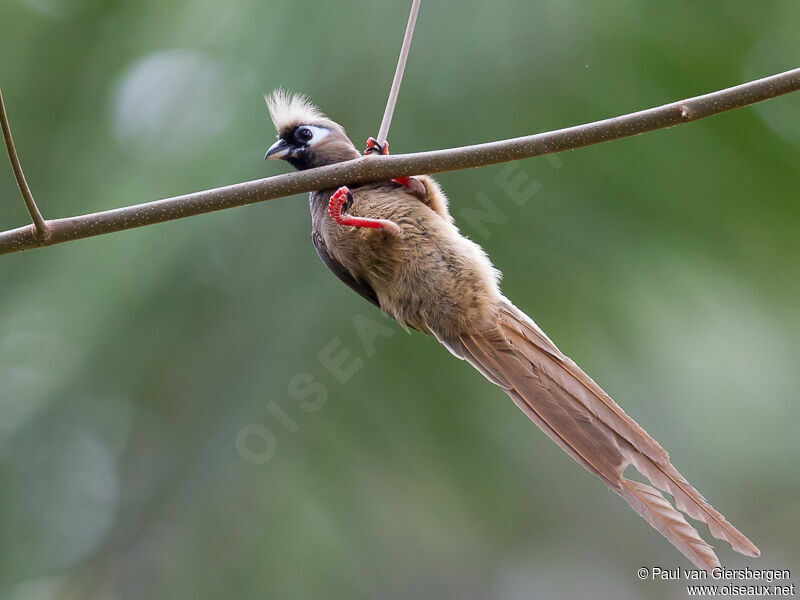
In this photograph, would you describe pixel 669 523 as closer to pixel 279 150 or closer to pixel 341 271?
pixel 341 271

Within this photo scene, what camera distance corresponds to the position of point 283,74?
14.3ft

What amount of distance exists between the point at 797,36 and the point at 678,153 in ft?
2.59

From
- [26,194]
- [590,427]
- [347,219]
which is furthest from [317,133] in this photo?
[590,427]

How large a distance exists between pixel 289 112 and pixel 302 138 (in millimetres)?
128

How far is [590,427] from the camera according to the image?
2.57m

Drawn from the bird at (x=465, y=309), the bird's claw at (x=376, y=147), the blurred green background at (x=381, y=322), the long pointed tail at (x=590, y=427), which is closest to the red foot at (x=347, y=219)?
the bird at (x=465, y=309)

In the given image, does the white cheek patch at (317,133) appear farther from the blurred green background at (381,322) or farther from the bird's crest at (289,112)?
the blurred green background at (381,322)

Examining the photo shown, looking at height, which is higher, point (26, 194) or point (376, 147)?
point (376, 147)

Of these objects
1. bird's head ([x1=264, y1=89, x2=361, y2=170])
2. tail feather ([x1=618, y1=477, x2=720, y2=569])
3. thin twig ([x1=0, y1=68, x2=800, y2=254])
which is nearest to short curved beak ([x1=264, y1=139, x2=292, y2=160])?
bird's head ([x1=264, y1=89, x2=361, y2=170])

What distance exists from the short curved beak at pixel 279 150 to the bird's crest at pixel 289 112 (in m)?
0.06

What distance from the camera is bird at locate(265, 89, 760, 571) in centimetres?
243

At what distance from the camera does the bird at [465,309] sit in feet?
7.98

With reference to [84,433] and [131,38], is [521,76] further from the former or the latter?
[84,433]

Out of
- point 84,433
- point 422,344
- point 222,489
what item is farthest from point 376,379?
point 84,433
